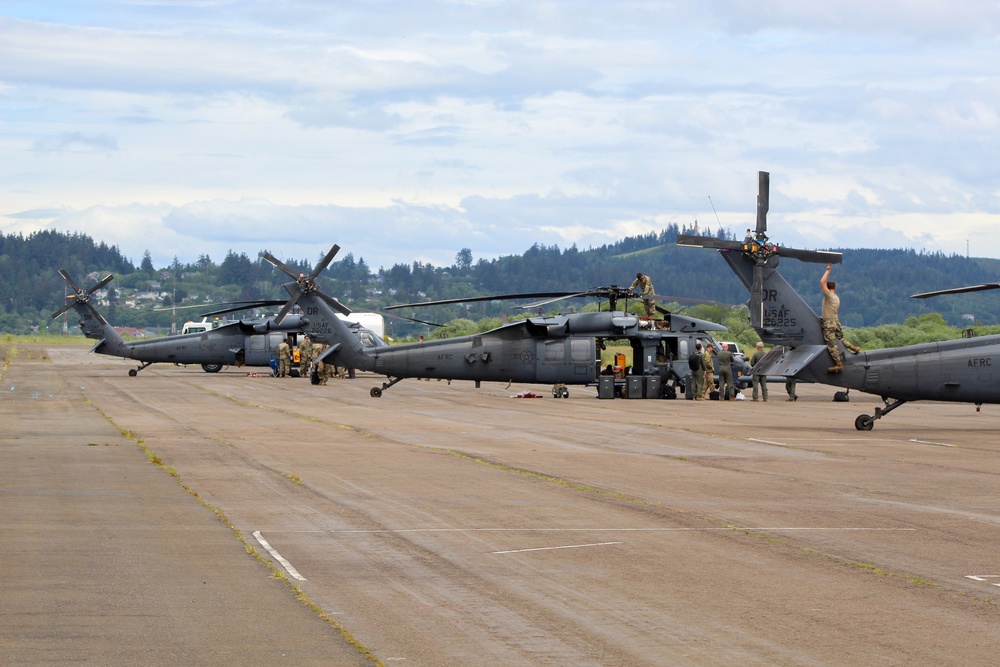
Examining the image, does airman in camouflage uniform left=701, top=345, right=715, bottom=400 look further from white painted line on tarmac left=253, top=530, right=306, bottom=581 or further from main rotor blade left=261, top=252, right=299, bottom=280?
white painted line on tarmac left=253, top=530, right=306, bottom=581

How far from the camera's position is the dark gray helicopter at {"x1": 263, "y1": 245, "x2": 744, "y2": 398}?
38062 mm

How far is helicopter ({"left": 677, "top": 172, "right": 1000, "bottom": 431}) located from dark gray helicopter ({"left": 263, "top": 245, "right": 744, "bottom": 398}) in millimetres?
11331

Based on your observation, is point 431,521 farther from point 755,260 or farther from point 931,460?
point 755,260

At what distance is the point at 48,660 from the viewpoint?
285 inches

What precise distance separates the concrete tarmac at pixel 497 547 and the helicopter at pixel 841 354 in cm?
157

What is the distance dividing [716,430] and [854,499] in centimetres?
1084

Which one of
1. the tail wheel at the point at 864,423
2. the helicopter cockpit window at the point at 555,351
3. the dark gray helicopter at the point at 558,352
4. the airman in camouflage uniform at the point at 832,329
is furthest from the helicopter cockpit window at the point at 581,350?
the tail wheel at the point at 864,423

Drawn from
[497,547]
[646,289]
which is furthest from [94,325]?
[497,547]

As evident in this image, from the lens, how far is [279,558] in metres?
10.6

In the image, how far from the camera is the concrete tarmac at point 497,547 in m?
7.89

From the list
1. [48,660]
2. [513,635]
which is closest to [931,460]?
[513,635]

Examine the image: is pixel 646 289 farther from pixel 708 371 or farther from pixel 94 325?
pixel 94 325

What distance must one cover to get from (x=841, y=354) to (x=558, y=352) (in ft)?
45.8

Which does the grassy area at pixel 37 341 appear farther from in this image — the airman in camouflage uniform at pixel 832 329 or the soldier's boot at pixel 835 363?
the soldier's boot at pixel 835 363
